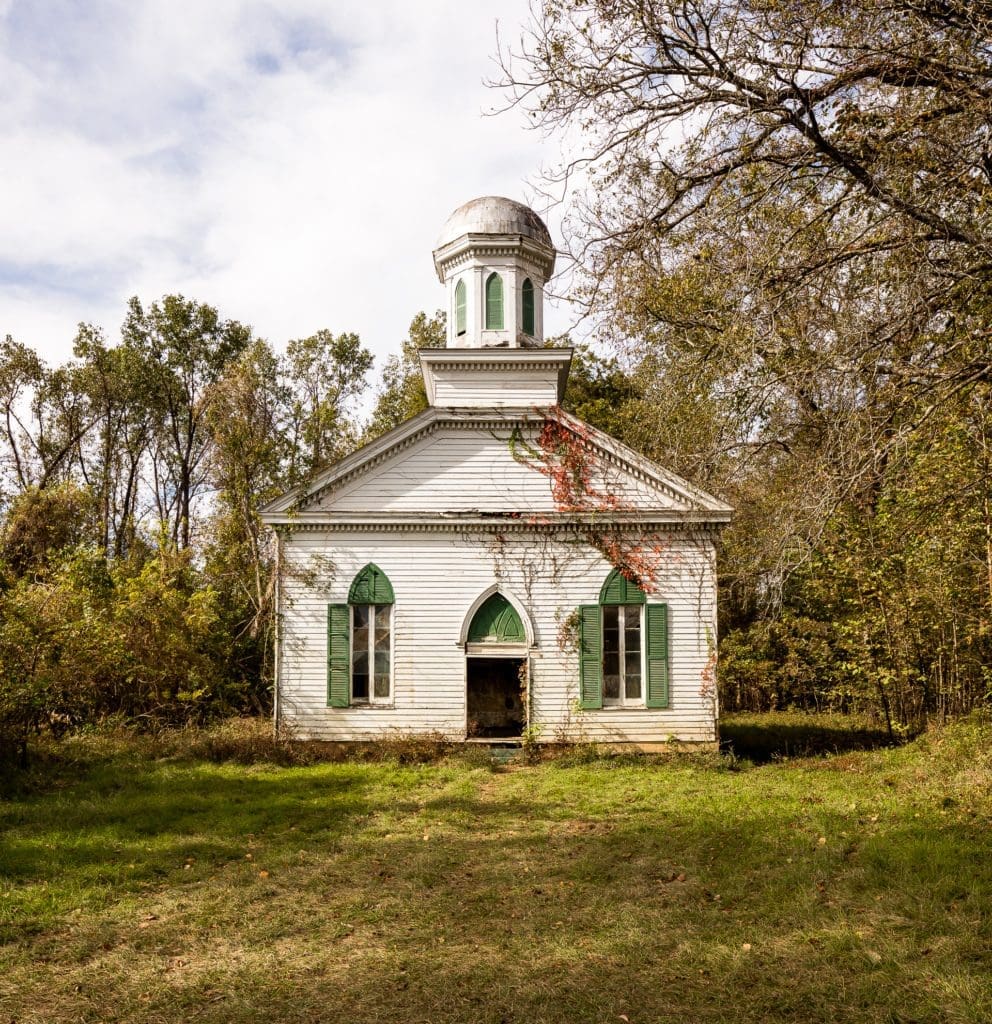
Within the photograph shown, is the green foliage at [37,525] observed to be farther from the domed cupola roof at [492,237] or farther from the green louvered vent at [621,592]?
the green louvered vent at [621,592]

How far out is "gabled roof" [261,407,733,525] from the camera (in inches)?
650

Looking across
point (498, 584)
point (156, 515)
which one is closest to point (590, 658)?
point (498, 584)

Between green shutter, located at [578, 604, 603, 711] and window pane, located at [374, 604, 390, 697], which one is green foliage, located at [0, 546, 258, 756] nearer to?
window pane, located at [374, 604, 390, 697]

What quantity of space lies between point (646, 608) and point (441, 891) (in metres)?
8.75

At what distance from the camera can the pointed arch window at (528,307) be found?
19.0 m

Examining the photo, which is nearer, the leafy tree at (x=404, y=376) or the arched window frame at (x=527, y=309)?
the arched window frame at (x=527, y=309)

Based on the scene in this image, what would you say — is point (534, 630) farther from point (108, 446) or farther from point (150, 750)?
point (108, 446)

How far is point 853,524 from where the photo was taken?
17.1 meters

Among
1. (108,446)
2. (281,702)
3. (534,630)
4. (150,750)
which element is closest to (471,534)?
(534,630)

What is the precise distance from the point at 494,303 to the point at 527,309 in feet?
2.36

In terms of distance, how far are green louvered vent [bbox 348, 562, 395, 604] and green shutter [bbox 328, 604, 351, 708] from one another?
324 mm

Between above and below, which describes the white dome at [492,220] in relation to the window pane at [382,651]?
above

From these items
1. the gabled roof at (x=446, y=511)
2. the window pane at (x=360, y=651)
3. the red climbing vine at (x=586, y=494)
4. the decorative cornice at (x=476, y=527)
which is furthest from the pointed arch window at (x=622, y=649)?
the window pane at (x=360, y=651)

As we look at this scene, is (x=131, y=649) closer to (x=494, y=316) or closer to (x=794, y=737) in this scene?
(x=494, y=316)
